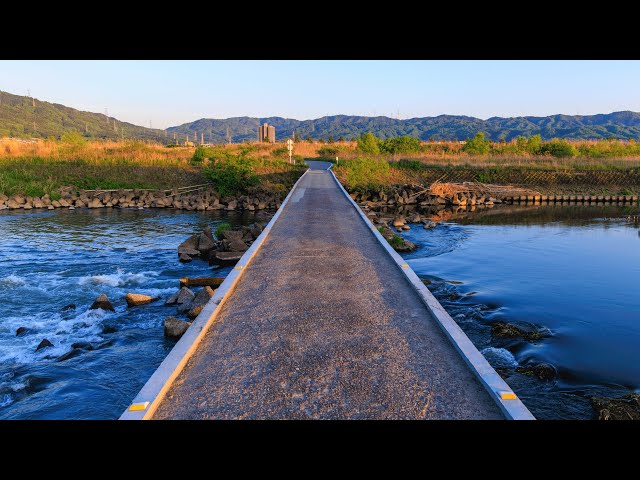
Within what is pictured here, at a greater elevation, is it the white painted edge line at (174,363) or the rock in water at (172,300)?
the white painted edge line at (174,363)

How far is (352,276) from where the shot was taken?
919 cm

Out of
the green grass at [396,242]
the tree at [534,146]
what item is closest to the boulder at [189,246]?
the green grass at [396,242]

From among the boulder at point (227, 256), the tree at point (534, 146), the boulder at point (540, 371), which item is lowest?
the boulder at point (540, 371)

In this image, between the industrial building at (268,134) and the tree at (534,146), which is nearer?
the tree at (534,146)

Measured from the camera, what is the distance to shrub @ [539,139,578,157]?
44688 mm

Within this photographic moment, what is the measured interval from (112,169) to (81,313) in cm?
2727

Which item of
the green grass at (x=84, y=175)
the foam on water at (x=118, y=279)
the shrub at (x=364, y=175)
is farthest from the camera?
the shrub at (x=364, y=175)

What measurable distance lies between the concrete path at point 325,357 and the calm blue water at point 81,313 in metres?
2.00

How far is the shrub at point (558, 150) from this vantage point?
147 feet

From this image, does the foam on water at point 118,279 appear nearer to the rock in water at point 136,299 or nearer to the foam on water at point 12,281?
the foam on water at point 12,281

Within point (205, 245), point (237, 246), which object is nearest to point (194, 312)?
point (237, 246)

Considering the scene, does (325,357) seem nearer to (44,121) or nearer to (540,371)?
(540,371)
